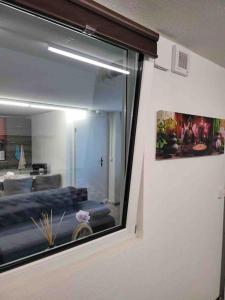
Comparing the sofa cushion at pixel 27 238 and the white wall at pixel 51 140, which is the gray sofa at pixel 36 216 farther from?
the white wall at pixel 51 140

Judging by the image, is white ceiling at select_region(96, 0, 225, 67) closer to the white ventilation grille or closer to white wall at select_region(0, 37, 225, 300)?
the white ventilation grille

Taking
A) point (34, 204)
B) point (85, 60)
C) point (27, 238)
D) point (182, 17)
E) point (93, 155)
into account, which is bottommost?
point (27, 238)

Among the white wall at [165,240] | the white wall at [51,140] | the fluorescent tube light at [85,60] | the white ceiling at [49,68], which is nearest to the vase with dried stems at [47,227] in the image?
the white wall at [165,240]

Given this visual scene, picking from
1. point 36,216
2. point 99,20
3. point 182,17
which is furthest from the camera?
point 36,216

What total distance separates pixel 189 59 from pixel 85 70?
786 mm

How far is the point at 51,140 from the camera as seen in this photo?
76.2 inches

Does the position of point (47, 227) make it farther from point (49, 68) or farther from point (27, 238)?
point (49, 68)

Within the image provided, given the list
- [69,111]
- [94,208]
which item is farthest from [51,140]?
[94,208]

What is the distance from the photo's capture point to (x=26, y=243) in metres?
1.25

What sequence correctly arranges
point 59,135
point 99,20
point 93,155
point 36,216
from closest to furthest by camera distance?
point 99,20 < point 36,216 < point 93,155 < point 59,135

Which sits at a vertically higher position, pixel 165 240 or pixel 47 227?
pixel 47 227

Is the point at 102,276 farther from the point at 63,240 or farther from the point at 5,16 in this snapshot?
the point at 5,16

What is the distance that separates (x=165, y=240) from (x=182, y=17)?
1445 mm

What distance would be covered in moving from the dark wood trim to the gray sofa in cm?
98
